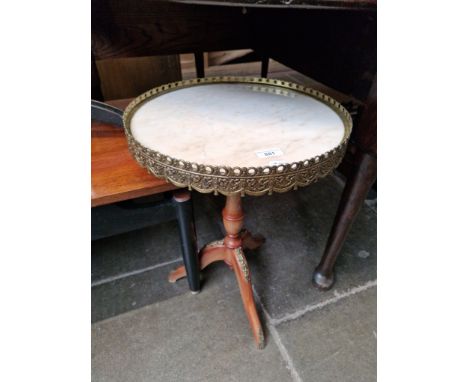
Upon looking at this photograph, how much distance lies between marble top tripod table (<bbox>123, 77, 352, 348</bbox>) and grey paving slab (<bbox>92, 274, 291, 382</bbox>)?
0.07m

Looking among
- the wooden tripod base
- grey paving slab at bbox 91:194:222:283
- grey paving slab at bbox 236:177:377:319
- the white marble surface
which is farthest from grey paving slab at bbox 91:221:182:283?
the white marble surface

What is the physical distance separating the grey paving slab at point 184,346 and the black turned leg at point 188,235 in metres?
0.09

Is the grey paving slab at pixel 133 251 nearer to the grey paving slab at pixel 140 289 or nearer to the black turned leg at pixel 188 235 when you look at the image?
the grey paving slab at pixel 140 289

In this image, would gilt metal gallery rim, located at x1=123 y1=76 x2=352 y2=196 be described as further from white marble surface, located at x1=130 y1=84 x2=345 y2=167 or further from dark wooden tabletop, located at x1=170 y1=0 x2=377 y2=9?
dark wooden tabletop, located at x1=170 y1=0 x2=377 y2=9

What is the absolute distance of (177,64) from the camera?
75.5 inches

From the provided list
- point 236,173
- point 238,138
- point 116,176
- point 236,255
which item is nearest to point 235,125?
point 238,138

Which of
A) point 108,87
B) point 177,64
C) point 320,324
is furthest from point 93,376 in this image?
point 177,64

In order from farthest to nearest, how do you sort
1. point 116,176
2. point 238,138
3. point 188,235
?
point 188,235, point 116,176, point 238,138

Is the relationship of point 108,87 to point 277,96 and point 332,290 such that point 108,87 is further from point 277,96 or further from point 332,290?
point 332,290

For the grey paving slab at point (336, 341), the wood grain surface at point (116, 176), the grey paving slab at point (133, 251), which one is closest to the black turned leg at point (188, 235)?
the wood grain surface at point (116, 176)

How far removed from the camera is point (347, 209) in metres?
0.93

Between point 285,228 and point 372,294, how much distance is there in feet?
1.35

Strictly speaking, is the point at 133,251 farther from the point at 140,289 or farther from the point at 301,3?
the point at 301,3

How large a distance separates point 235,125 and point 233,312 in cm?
63
